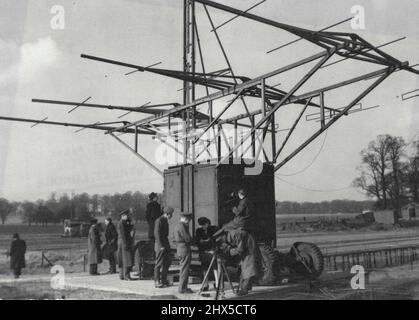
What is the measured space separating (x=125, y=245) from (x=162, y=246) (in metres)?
1.91

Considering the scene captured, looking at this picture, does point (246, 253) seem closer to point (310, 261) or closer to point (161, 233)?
point (161, 233)

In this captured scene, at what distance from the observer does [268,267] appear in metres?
10.3

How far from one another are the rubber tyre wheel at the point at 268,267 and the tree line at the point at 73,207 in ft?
180

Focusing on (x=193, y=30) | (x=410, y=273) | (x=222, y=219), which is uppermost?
Result: (x=193, y=30)

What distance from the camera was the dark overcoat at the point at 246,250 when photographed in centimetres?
953

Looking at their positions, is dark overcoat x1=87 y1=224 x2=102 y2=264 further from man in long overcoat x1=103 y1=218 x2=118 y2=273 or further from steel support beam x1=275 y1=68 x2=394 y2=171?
steel support beam x1=275 y1=68 x2=394 y2=171

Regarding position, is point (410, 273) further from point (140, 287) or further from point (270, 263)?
point (140, 287)

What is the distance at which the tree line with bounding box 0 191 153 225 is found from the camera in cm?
6762

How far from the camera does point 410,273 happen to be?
14.2 metres

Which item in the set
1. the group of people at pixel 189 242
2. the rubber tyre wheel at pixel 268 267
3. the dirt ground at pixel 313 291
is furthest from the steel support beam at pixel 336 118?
the dirt ground at pixel 313 291

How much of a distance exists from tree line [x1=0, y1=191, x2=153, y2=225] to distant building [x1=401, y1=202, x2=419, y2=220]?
37587 mm

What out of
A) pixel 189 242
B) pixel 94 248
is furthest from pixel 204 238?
pixel 94 248
